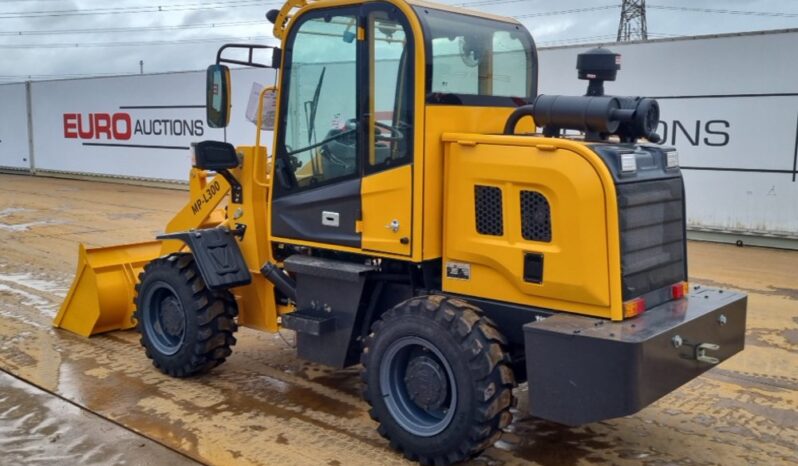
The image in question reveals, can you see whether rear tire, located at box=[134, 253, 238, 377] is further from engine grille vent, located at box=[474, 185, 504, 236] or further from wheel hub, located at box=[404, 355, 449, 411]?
engine grille vent, located at box=[474, 185, 504, 236]

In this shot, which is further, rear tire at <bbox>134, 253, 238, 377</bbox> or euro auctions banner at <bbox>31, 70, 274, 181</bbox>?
euro auctions banner at <bbox>31, 70, 274, 181</bbox>

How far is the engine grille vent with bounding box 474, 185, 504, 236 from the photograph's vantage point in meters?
4.23

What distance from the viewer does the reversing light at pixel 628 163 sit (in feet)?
13.1

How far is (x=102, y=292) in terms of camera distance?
6648 millimetres

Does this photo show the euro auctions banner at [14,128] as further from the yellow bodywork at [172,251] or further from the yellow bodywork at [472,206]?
the yellow bodywork at [472,206]

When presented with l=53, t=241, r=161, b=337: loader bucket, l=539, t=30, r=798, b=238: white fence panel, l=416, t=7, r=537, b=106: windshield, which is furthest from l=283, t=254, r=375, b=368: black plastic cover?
l=539, t=30, r=798, b=238: white fence panel

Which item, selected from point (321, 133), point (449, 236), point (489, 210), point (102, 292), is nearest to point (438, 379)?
point (449, 236)

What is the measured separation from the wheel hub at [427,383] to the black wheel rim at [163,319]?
2.10 metres

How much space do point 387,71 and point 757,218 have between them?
8731 millimetres

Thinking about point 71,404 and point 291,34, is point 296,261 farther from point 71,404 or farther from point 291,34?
point 71,404

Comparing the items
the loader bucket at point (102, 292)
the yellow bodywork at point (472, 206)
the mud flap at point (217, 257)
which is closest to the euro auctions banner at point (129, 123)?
the loader bucket at point (102, 292)

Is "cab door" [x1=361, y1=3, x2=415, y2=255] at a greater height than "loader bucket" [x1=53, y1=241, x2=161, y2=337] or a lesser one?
greater

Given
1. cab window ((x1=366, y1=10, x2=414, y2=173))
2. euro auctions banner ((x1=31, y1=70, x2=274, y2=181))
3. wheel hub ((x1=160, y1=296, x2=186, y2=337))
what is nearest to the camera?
cab window ((x1=366, y1=10, x2=414, y2=173))

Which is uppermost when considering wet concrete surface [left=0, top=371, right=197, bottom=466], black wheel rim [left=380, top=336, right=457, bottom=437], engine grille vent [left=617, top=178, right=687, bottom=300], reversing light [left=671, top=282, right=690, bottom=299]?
engine grille vent [left=617, top=178, right=687, bottom=300]
